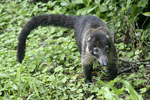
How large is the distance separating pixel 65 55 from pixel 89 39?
1394 millimetres

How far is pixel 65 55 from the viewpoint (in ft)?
17.1

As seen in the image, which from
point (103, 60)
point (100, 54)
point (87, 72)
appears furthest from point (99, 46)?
point (87, 72)

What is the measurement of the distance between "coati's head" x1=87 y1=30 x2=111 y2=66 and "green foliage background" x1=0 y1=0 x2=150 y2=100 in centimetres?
49

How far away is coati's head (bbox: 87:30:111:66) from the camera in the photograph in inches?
146

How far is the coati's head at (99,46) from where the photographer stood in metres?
3.71

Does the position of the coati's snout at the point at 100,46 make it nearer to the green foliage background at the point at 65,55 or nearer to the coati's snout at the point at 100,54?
the coati's snout at the point at 100,54

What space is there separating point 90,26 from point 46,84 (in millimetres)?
1532

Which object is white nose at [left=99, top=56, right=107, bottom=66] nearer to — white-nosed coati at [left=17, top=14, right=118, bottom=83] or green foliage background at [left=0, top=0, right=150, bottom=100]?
white-nosed coati at [left=17, top=14, right=118, bottom=83]

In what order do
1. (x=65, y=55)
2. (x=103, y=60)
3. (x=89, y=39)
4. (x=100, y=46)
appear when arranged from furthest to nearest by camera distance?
(x=65, y=55) → (x=89, y=39) → (x=100, y=46) → (x=103, y=60)

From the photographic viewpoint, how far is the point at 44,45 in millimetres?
5590

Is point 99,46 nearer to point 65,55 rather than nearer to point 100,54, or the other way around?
point 100,54

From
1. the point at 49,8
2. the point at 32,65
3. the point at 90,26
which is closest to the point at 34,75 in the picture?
the point at 32,65

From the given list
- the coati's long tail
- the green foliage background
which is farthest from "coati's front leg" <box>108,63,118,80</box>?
the coati's long tail

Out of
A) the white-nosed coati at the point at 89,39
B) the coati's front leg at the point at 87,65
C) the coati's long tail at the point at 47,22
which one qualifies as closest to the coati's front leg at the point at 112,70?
the white-nosed coati at the point at 89,39
